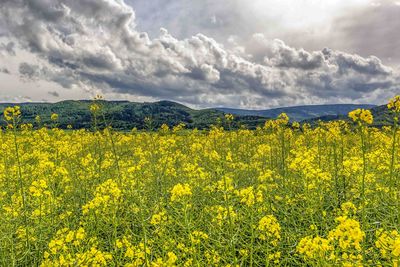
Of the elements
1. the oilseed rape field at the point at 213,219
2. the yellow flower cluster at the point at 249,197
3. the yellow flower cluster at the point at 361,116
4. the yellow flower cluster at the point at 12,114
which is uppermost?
the yellow flower cluster at the point at 12,114

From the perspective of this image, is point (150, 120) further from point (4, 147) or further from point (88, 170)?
point (4, 147)

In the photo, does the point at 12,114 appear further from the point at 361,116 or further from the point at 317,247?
the point at 361,116

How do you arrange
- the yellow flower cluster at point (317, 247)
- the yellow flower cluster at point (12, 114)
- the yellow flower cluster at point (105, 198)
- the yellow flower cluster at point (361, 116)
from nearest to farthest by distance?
the yellow flower cluster at point (317, 247), the yellow flower cluster at point (361, 116), the yellow flower cluster at point (12, 114), the yellow flower cluster at point (105, 198)

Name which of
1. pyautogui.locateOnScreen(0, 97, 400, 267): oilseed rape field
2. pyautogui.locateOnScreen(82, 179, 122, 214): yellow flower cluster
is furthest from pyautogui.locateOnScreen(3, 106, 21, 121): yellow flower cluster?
pyautogui.locateOnScreen(82, 179, 122, 214): yellow flower cluster

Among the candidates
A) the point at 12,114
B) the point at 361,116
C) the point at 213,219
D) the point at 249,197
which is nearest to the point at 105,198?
the point at 213,219

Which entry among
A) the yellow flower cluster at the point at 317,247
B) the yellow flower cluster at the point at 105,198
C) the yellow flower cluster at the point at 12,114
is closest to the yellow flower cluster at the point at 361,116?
the yellow flower cluster at the point at 317,247

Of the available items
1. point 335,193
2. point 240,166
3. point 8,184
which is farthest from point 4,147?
point 335,193

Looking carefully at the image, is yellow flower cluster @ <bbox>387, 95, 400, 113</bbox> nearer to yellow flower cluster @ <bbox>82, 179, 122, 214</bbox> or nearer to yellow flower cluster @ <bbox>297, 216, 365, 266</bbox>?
yellow flower cluster @ <bbox>297, 216, 365, 266</bbox>

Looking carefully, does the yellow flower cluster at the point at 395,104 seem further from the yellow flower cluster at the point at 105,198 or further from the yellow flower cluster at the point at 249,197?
the yellow flower cluster at the point at 105,198

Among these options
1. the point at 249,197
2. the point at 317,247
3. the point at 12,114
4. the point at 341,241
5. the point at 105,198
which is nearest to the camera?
the point at 341,241

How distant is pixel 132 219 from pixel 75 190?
276 centimetres

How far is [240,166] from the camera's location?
1162cm

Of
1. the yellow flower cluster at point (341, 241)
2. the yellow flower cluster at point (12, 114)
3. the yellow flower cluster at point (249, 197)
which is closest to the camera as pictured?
the yellow flower cluster at point (341, 241)

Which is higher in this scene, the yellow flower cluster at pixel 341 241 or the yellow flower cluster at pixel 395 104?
the yellow flower cluster at pixel 395 104
